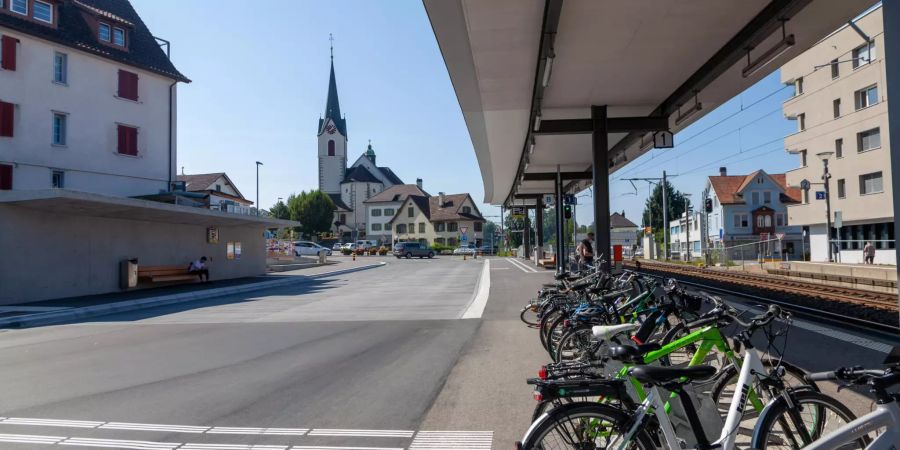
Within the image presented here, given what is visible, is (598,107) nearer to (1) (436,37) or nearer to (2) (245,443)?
(1) (436,37)

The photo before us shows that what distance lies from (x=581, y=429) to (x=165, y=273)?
2416 cm

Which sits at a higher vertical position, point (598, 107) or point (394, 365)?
point (598, 107)

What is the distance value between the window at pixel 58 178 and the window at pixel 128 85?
16.8 ft

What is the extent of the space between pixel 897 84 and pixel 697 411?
11.9 feet

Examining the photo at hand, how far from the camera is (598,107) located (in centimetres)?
1424

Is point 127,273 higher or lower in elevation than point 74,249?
lower

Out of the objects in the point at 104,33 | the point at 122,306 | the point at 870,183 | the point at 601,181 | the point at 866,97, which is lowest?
the point at 122,306

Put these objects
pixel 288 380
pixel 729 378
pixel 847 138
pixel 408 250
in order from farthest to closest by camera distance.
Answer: pixel 408 250 < pixel 847 138 < pixel 288 380 < pixel 729 378

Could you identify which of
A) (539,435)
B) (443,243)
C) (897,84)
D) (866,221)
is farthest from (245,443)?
(443,243)

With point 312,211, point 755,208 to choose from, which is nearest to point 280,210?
point 312,211

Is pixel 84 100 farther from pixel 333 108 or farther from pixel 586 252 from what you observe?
pixel 333 108

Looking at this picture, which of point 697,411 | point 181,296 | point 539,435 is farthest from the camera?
point 181,296

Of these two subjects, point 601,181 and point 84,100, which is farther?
point 84,100

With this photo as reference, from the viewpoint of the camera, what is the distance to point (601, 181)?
1445 cm
